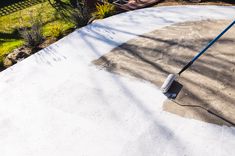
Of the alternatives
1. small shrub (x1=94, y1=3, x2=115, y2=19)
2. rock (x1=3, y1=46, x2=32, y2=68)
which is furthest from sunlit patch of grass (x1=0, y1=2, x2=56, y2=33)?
rock (x1=3, y1=46, x2=32, y2=68)

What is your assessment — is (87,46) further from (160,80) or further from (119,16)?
(160,80)

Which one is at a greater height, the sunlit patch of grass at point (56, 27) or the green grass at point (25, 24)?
the sunlit patch of grass at point (56, 27)

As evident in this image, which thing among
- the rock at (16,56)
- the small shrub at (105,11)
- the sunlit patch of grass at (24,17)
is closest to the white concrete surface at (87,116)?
the rock at (16,56)

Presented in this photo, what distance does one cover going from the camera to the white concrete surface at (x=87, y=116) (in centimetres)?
339

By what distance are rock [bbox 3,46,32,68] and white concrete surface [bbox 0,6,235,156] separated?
395 mm

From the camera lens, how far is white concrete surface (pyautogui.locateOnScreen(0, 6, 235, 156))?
339 centimetres

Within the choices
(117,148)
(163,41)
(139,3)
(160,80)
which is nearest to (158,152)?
(117,148)

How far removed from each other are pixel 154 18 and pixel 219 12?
1533 mm

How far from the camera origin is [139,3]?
8.01 m

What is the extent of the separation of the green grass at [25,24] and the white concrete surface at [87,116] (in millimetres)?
1780

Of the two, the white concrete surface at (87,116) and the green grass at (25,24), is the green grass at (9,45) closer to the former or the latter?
the green grass at (25,24)

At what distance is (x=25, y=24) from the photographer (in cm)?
929

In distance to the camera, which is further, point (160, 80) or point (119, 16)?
point (119, 16)

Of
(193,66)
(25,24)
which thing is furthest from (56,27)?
(193,66)
